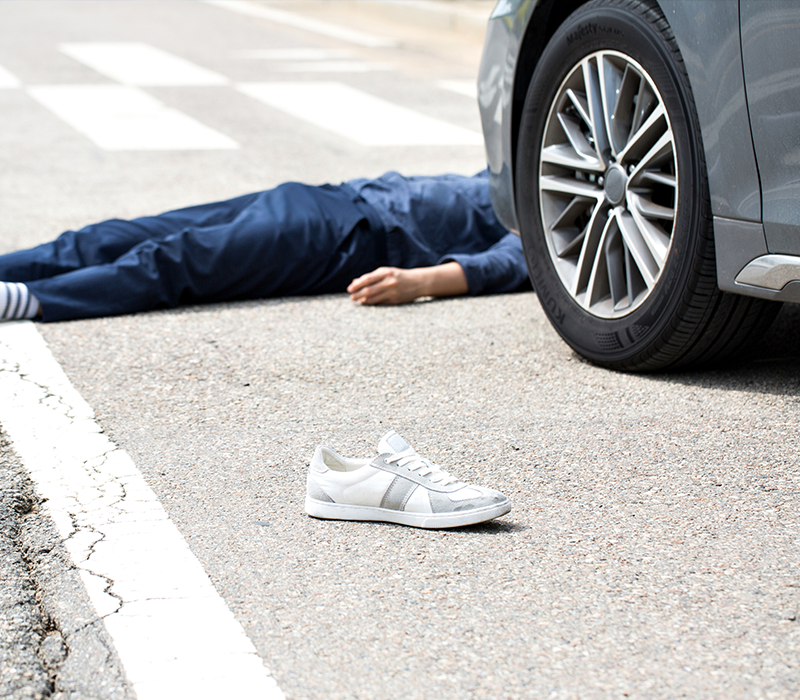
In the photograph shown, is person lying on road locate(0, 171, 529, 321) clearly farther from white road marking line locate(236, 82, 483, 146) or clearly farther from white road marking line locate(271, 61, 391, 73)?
white road marking line locate(271, 61, 391, 73)

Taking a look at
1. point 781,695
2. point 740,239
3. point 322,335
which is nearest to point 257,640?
point 781,695

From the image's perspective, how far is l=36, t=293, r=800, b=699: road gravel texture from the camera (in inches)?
69.6

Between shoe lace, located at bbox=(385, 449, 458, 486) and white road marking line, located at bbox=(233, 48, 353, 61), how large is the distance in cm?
985

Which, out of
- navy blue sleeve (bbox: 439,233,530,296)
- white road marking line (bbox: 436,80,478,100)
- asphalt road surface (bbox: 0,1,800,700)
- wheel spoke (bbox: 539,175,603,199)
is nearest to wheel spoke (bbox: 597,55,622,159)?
wheel spoke (bbox: 539,175,603,199)

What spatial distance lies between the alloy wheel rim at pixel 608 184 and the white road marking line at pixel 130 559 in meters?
1.43

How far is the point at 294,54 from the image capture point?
12.0 metres

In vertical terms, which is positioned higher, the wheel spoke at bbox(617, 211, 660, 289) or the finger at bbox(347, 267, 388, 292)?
the wheel spoke at bbox(617, 211, 660, 289)

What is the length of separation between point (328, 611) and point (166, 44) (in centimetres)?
1182

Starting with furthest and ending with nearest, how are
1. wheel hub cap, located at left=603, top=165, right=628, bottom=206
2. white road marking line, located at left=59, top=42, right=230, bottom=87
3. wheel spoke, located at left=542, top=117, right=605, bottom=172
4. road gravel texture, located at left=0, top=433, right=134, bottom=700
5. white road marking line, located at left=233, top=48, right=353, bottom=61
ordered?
1. white road marking line, located at left=233, top=48, right=353, bottom=61
2. white road marking line, located at left=59, top=42, right=230, bottom=87
3. wheel spoke, located at left=542, top=117, right=605, bottom=172
4. wheel hub cap, located at left=603, top=165, right=628, bottom=206
5. road gravel texture, located at left=0, top=433, right=134, bottom=700

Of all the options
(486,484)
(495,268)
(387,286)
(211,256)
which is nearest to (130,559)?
(486,484)

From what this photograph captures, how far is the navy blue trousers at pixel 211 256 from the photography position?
146 inches

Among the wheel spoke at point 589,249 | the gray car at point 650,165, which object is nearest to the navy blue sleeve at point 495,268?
the gray car at point 650,165

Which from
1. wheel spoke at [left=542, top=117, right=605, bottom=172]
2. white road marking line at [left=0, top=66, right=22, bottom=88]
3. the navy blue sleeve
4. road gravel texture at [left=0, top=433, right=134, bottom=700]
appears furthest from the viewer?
white road marking line at [left=0, top=66, right=22, bottom=88]

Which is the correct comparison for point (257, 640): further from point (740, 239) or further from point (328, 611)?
point (740, 239)
